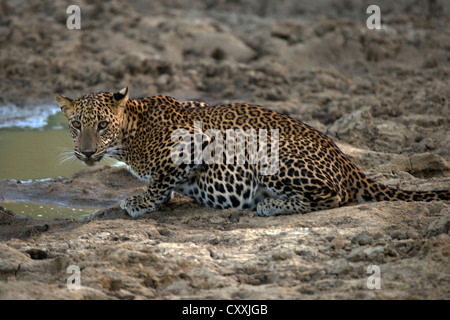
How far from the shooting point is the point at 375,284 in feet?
15.8

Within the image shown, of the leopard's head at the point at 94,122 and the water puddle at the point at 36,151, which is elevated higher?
the leopard's head at the point at 94,122

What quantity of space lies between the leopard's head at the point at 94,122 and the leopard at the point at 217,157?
11mm

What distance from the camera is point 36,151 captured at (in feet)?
35.6

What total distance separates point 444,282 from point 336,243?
1.10 m

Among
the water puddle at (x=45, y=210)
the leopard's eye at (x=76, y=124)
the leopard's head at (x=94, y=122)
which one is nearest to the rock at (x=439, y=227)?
the leopard's head at (x=94, y=122)

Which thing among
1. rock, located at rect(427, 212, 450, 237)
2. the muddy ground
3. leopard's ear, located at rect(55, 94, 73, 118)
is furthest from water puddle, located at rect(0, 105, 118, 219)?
rock, located at rect(427, 212, 450, 237)

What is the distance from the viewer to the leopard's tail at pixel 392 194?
22.0ft

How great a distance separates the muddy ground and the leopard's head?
79cm

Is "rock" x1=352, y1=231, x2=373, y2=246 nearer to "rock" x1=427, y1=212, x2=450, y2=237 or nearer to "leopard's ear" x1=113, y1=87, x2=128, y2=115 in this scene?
"rock" x1=427, y1=212, x2=450, y2=237

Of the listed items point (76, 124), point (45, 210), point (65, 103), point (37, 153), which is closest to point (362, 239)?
point (76, 124)

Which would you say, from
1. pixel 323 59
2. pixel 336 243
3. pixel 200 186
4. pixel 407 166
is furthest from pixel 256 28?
pixel 336 243

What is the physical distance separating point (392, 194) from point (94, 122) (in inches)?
131

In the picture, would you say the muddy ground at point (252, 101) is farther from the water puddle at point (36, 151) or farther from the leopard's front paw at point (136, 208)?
the water puddle at point (36, 151)

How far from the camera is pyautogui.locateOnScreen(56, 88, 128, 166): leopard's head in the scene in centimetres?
702
